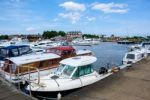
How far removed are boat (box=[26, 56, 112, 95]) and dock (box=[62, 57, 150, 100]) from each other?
252cm

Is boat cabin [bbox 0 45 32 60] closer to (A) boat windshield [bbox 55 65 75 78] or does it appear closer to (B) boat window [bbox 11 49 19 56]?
(B) boat window [bbox 11 49 19 56]

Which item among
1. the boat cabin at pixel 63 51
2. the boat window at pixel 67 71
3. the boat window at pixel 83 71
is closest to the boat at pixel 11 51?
the boat cabin at pixel 63 51

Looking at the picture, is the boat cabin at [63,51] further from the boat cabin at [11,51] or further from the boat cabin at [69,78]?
the boat cabin at [69,78]

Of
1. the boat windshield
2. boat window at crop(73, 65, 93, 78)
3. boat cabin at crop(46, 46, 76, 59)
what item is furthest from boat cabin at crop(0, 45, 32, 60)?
boat window at crop(73, 65, 93, 78)

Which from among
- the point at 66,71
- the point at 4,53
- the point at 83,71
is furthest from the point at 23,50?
the point at 83,71

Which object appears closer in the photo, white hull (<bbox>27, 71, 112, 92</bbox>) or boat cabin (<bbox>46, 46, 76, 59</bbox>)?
white hull (<bbox>27, 71, 112, 92</bbox>)

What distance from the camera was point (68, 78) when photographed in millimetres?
12938

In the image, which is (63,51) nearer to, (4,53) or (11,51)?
(11,51)

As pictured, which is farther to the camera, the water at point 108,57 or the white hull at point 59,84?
the water at point 108,57

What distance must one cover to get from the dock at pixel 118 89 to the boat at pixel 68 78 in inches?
99.4

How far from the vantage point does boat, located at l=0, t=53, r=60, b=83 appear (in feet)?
49.2

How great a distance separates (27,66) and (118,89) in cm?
800

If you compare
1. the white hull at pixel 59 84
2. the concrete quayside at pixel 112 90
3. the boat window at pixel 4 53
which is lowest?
the white hull at pixel 59 84

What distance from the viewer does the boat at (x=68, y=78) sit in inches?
474
